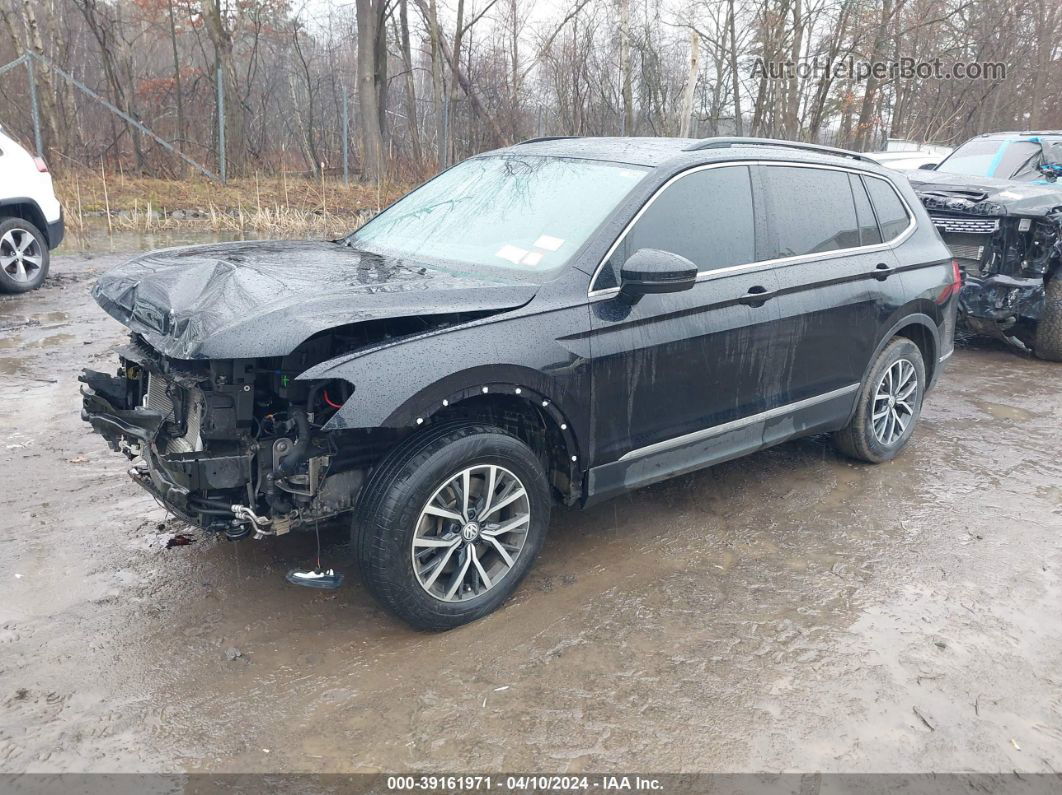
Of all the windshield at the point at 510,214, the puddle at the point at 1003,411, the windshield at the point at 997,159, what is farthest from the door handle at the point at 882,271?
the windshield at the point at 997,159

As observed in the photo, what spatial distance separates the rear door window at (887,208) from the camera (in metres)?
4.98

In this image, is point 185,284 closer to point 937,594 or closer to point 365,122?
point 937,594

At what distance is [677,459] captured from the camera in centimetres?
399

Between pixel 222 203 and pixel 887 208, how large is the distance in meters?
14.4

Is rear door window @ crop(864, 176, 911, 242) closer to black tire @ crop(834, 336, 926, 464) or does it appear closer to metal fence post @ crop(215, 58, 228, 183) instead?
black tire @ crop(834, 336, 926, 464)

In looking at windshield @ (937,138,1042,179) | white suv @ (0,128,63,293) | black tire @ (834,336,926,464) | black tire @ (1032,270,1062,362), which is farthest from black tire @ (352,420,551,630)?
windshield @ (937,138,1042,179)

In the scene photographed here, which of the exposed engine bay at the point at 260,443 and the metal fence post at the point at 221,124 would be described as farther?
the metal fence post at the point at 221,124

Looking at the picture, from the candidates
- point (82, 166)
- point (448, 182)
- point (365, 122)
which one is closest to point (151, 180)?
point (82, 166)

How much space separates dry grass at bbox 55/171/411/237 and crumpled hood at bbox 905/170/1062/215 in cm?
912

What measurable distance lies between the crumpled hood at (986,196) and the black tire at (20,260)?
889cm

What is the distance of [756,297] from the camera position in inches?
162

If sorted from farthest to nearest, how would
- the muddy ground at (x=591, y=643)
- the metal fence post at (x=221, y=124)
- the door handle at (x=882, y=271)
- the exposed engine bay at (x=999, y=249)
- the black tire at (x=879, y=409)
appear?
1. the metal fence post at (x=221, y=124)
2. the exposed engine bay at (x=999, y=249)
3. the black tire at (x=879, y=409)
4. the door handle at (x=882, y=271)
5. the muddy ground at (x=591, y=643)

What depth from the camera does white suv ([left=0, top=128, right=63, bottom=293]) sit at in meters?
8.64

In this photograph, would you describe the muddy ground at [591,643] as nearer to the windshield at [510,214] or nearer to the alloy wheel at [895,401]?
the alloy wheel at [895,401]
